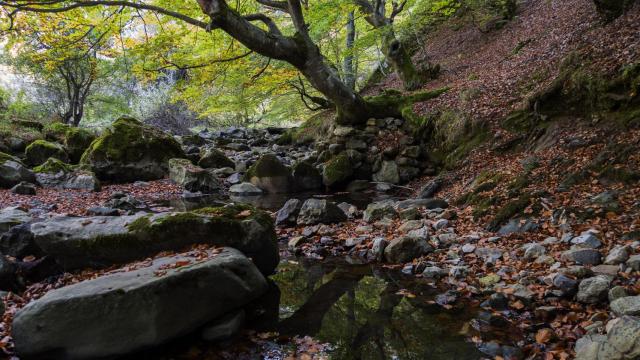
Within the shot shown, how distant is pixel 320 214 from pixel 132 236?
3.93m

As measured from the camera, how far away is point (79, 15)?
31.9 ft

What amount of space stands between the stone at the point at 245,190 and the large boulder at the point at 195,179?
24.3 inches

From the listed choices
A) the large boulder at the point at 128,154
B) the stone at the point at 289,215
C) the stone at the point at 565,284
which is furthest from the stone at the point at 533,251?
the large boulder at the point at 128,154

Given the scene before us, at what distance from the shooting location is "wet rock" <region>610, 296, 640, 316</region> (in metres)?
3.36

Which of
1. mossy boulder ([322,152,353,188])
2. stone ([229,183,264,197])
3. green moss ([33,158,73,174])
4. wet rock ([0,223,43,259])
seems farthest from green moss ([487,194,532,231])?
green moss ([33,158,73,174])

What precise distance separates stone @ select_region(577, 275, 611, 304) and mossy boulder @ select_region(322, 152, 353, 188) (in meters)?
8.37

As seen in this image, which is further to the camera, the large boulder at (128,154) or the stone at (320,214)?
the large boulder at (128,154)

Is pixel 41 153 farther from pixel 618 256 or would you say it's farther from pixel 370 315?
pixel 618 256

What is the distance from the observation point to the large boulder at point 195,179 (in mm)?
12586

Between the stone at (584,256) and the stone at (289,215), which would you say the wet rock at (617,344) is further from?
the stone at (289,215)

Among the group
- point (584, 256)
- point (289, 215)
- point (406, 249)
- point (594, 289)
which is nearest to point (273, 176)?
point (289, 215)

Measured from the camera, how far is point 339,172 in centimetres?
1213

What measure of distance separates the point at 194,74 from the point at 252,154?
604 cm

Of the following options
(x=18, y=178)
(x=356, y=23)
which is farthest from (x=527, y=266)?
(x=356, y=23)
